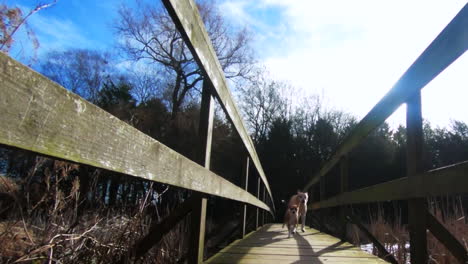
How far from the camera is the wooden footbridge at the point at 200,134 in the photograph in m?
0.61

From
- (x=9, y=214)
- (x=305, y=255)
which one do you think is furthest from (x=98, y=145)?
(x=305, y=255)

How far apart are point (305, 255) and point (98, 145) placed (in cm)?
279

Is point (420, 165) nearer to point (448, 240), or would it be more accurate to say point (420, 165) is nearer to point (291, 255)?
point (448, 240)

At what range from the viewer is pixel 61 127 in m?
0.68

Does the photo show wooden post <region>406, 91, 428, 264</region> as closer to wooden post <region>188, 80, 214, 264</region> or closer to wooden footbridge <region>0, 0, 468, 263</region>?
wooden footbridge <region>0, 0, 468, 263</region>

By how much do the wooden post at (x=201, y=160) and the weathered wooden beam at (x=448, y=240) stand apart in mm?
1074

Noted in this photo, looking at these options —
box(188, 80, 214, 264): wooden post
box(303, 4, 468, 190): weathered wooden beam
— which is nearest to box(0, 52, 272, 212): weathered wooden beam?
box(188, 80, 214, 264): wooden post

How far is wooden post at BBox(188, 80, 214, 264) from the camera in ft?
6.57

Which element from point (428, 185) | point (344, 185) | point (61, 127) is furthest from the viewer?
point (344, 185)

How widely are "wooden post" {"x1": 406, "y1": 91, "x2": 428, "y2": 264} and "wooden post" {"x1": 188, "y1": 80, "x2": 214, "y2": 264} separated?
3.19 feet

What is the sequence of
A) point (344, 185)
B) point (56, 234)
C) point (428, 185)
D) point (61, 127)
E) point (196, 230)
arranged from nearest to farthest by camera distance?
point (61, 127)
point (428, 185)
point (196, 230)
point (56, 234)
point (344, 185)

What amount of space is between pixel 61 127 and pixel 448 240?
157 cm

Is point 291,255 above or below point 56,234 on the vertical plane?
below

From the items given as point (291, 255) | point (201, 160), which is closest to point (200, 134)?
point (201, 160)
